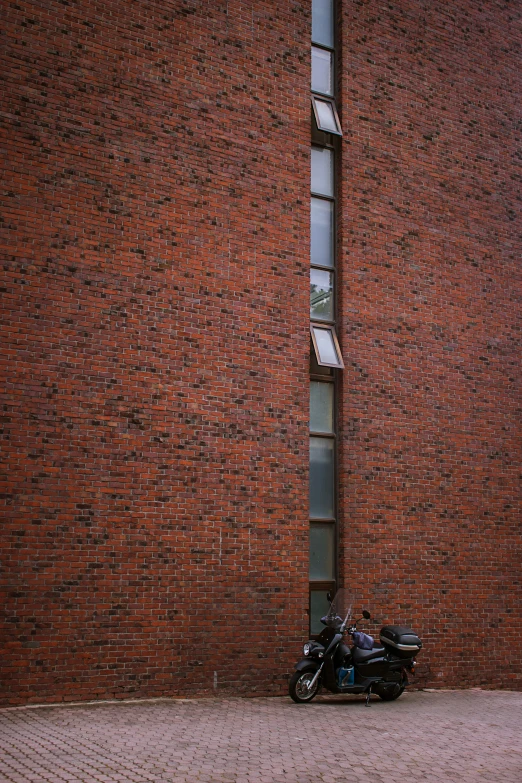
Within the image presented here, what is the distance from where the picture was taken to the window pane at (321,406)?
1112 centimetres

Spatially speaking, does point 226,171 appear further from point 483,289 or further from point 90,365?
point 483,289

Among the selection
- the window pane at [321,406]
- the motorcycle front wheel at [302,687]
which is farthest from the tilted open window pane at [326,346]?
the motorcycle front wheel at [302,687]

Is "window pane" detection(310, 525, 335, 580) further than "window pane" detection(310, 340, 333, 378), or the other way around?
"window pane" detection(310, 340, 333, 378)

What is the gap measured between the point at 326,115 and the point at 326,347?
3545 mm

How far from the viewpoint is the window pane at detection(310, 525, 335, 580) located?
35.3 ft

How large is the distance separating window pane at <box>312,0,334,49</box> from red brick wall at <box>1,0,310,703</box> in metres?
1.17

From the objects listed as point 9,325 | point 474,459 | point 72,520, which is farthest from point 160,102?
point 474,459

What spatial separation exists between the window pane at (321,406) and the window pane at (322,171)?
293 centimetres

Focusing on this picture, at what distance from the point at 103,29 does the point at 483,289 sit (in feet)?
23.0

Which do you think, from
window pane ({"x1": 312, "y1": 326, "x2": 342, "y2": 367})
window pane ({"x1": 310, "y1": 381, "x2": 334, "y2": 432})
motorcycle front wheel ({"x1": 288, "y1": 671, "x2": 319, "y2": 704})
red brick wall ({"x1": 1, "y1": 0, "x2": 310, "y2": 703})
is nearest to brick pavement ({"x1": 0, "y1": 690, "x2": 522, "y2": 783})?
motorcycle front wheel ({"x1": 288, "y1": 671, "x2": 319, "y2": 704})

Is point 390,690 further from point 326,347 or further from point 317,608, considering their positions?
point 326,347

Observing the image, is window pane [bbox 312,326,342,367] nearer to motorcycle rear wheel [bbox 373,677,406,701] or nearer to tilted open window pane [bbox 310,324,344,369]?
tilted open window pane [bbox 310,324,344,369]

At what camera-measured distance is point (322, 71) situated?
12.1 metres

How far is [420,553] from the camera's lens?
11.4 m
